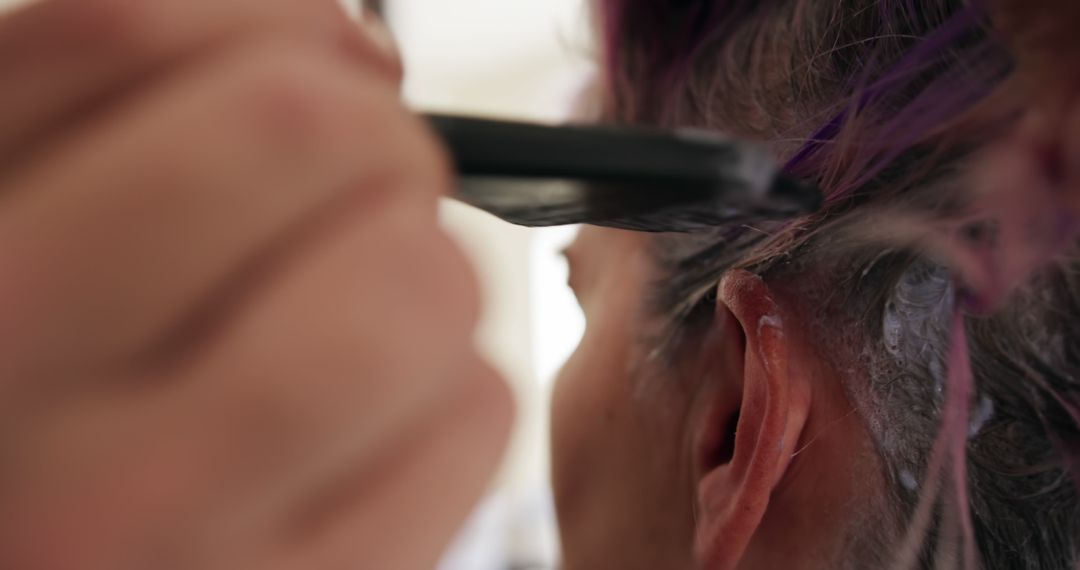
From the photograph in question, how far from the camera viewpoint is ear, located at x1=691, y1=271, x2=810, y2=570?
38cm

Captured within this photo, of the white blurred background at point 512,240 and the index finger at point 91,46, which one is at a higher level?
the white blurred background at point 512,240

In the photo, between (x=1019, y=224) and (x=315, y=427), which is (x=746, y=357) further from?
(x=315, y=427)

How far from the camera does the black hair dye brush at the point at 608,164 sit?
0.77 feet

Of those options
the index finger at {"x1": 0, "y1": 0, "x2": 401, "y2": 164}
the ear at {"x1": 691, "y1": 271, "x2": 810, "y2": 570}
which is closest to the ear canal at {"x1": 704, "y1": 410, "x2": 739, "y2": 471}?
the ear at {"x1": 691, "y1": 271, "x2": 810, "y2": 570}

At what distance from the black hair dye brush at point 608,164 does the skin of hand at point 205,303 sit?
0.04 metres

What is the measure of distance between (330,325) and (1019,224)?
0.78ft

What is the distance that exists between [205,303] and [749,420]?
0.91 feet

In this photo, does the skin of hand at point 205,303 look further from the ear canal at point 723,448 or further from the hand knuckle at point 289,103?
the ear canal at point 723,448

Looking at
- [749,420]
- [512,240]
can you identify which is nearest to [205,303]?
[749,420]

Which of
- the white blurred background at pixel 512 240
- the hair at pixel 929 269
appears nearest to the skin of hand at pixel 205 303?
the hair at pixel 929 269

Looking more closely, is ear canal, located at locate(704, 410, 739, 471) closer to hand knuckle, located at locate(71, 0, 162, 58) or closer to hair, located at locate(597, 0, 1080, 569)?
hair, located at locate(597, 0, 1080, 569)

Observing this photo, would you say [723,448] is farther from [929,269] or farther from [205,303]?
[205,303]

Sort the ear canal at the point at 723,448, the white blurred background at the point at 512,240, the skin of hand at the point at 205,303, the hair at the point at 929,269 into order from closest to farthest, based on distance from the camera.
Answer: the skin of hand at the point at 205,303 → the hair at the point at 929,269 → the ear canal at the point at 723,448 → the white blurred background at the point at 512,240

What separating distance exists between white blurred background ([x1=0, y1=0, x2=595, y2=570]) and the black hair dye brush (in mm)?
1380
